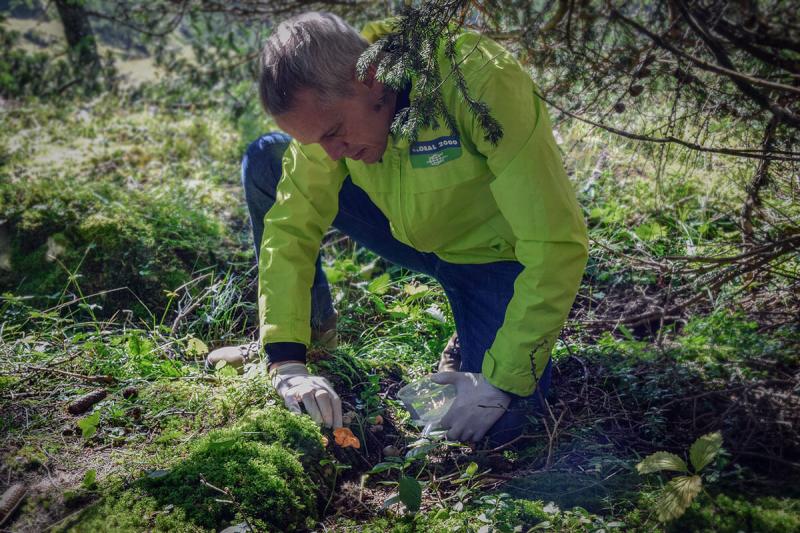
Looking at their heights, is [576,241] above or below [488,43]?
below

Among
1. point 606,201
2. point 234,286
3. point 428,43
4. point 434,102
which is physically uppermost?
point 428,43

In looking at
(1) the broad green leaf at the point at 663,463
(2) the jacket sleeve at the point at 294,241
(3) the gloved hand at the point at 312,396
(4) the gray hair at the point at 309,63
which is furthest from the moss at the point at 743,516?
(4) the gray hair at the point at 309,63

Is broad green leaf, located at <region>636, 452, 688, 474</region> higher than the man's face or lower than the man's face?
lower

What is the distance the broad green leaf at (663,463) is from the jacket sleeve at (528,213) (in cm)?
43

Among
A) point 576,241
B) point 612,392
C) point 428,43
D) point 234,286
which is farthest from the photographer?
point 234,286

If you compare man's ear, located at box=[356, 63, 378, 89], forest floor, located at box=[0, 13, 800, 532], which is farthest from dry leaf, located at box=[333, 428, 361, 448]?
man's ear, located at box=[356, 63, 378, 89]

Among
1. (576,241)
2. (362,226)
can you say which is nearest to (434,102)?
(576,241)

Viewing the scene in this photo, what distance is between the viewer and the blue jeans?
2.49m

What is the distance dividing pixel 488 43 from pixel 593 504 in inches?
54.6

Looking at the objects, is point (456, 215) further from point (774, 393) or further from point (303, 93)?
point (774, 393)

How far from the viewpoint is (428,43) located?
171 cm

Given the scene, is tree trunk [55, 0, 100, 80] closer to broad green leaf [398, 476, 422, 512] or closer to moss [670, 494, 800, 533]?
broad green leaf [398, 476, 422, 512]

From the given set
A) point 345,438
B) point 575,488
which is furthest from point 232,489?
point 575,488

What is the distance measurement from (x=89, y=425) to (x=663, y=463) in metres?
1.69
